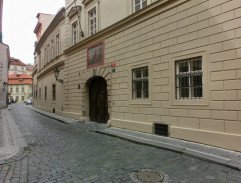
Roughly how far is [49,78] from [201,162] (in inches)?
731

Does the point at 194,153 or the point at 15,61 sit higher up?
the point at 15,61

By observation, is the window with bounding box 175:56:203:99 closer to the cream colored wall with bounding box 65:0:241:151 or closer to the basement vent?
the cream colored wall with bounding box 65:0:241:151

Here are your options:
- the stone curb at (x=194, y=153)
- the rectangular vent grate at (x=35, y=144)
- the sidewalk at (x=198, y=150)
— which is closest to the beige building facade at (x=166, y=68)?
the sidewalk at (x=198, y=150)

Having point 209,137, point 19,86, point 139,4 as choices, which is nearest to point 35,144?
point 209,137

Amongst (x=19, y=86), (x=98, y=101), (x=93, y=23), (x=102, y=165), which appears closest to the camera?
(x=102, y=165)

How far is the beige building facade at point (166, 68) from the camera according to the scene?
17.6ft

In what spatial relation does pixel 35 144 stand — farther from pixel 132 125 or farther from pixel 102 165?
pixel 132 125

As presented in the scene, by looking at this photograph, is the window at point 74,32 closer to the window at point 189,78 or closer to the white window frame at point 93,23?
the white window frame at point 93,23

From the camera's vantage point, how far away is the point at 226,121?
530 centimetres

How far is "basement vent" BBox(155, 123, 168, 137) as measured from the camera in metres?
6.96

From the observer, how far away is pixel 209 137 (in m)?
5.60

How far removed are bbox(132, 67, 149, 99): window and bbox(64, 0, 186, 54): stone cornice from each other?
220 cm

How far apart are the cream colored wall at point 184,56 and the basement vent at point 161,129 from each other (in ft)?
0.55

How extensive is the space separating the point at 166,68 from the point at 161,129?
2356mm
